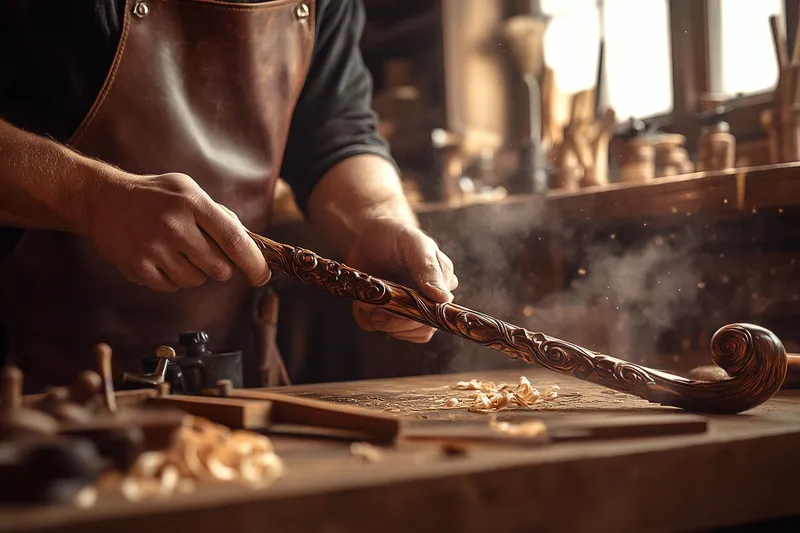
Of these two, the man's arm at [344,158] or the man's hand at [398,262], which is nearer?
the man's hand at [398,262]

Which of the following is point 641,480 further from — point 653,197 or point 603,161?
point 603,161

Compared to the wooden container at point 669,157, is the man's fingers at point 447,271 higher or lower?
lower

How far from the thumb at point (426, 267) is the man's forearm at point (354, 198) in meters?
0.25

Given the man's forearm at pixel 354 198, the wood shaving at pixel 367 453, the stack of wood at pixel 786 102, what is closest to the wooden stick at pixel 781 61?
the stack of wood at pixel 786 102

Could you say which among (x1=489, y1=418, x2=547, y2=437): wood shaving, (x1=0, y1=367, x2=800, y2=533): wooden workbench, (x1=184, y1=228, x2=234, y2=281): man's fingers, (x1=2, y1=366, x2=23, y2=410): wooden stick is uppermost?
(x1=184, y1=228, x2=234, y2=281): man's fingers

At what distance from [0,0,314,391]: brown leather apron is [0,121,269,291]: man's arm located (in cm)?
26

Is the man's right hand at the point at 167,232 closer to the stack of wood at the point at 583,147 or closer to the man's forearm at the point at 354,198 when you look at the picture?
the man's forearm at the point at 354,198

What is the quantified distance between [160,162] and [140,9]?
35 centimetres

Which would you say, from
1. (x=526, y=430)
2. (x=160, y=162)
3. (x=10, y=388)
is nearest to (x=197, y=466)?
(x=10, y=388)

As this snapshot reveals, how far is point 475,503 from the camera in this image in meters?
0.72

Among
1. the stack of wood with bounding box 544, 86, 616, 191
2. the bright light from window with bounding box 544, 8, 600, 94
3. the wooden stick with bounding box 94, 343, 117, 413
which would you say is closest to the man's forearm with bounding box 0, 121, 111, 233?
the wooden stick with bounding box 94, 343, 117, 413

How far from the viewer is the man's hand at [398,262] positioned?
157 centimetres

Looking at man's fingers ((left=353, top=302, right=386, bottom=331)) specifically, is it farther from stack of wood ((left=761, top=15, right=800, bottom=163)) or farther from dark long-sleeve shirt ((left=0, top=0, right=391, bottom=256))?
stack of wood ((left=761, top=15, right=800, bottom=163))

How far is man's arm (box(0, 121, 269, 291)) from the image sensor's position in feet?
4.47
